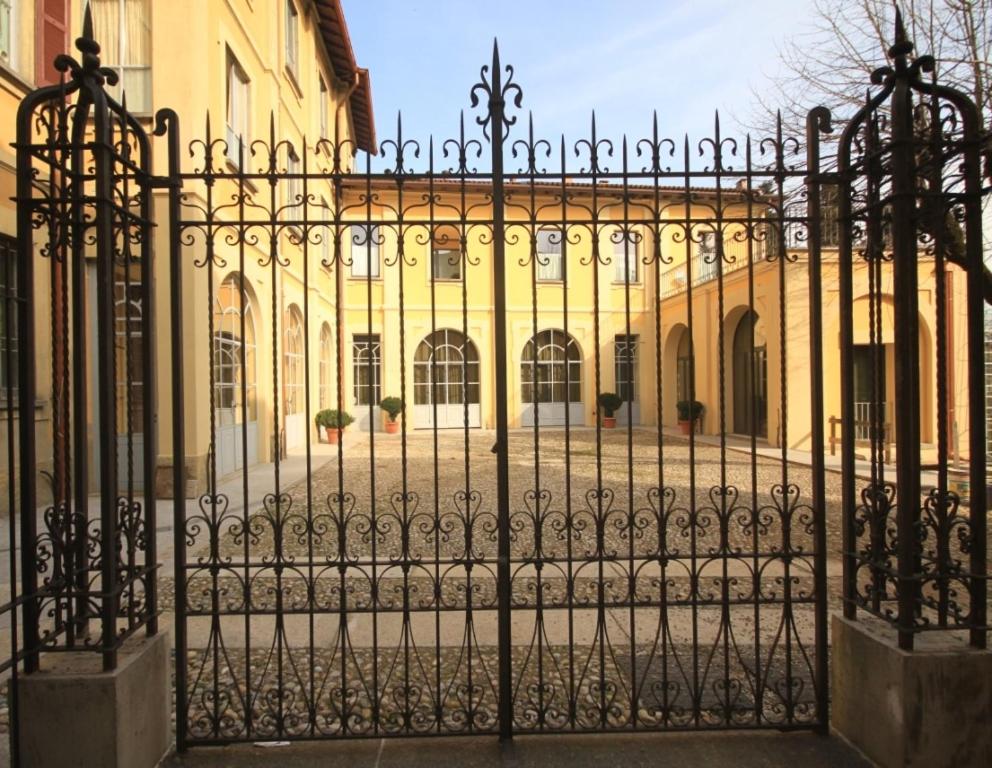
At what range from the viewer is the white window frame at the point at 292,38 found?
12560 mm

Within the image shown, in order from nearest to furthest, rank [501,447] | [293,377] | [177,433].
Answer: [177,433] → [501,447] → [293,377]

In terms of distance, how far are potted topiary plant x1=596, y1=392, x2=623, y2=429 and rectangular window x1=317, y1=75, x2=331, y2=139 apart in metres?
10.4

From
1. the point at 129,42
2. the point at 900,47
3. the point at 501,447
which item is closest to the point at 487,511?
the point at 501,447

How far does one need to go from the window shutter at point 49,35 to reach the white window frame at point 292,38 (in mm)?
4970

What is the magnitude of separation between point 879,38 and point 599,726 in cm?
787

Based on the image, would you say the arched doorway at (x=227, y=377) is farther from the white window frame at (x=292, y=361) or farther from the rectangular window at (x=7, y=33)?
the rectangular window at (x=7, y=33)

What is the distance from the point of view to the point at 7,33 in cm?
718

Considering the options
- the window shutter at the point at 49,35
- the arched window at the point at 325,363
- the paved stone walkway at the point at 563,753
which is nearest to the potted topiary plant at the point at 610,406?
the arched window at the point at 325,363

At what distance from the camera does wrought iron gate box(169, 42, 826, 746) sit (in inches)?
109

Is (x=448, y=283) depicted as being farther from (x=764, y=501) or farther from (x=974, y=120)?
(x=974, y=120)

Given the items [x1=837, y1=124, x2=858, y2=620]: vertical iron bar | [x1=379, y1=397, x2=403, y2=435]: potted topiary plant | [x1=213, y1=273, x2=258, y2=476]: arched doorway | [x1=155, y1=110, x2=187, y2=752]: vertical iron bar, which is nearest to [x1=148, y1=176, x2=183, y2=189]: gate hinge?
[x1=155, y1=110, x2=187, y2=752]: vertical iron bar

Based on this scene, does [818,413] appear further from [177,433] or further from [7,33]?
[7,33]

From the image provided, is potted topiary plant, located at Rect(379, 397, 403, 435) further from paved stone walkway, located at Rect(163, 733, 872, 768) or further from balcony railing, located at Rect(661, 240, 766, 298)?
paved stone walkway, located at Rect(163, 733, 872, 768)

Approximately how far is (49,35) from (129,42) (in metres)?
0.90
